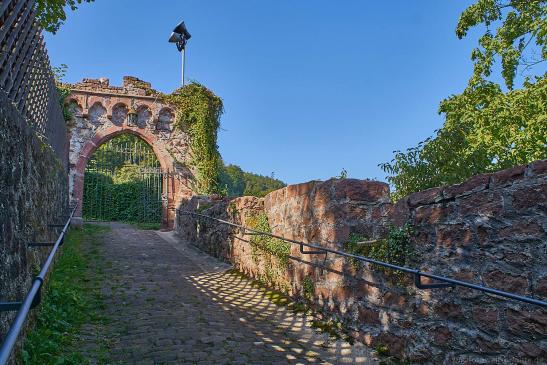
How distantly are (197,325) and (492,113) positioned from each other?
1085cm

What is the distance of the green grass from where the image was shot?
3168 millimetres

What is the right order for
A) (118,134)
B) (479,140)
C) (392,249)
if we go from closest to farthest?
(392,249) → (479,140) → (118,134)

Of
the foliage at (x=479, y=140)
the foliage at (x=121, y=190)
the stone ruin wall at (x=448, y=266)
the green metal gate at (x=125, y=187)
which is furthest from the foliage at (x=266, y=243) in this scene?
the foliage at (x=121, y=190)

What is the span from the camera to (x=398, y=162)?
558 cm

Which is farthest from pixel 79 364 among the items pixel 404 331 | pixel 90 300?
pixel 404 331

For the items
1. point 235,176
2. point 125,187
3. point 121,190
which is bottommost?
point 121,190

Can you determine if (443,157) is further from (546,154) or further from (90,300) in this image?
(546,154)

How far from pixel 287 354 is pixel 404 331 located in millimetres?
1048

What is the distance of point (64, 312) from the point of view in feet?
14.4

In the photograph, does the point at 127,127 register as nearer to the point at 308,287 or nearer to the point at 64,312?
the point at 64,312

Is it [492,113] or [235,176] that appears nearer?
[492,113]

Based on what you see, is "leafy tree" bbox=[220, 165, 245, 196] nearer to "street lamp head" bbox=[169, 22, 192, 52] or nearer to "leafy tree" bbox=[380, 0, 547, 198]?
"street lamp head" bbox=[169, 22, 192, 52]

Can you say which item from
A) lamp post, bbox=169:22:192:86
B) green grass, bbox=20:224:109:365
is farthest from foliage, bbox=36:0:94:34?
lamp post, bbox=169:22:192:86

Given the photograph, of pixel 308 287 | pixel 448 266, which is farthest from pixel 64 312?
pixel 448 266
